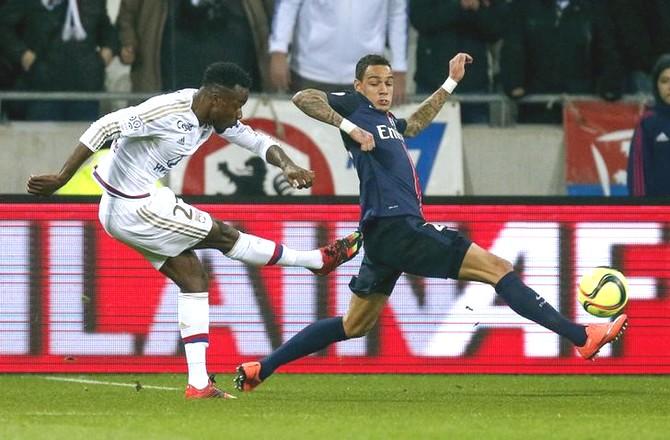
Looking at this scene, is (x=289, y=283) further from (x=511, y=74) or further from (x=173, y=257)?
(x=511, y=74)

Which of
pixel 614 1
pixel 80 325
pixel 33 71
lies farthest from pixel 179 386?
pixel 614 1

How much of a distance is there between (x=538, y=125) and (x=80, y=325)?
16.0 ft

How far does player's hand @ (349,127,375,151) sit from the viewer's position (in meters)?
10.3

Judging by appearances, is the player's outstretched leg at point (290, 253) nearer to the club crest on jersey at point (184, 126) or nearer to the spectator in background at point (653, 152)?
the club crest on jersey at point (184, 126)

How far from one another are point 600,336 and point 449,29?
17.3 feet

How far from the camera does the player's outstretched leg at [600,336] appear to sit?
10.2 metres

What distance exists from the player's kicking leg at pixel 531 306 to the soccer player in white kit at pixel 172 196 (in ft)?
2.59

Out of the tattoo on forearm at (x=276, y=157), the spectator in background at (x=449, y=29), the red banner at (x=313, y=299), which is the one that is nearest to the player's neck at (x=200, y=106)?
the tattoo on forearm at (x=276, y=157)

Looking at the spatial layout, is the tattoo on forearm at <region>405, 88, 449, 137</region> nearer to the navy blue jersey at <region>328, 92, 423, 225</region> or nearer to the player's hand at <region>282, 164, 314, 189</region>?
the navy blue jersey at <region>328, 92, 423, 225</region>

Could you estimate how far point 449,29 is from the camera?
49.2 feet

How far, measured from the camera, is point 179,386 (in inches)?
465

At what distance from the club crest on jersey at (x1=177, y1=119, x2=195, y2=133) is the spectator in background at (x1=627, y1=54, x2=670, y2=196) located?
4184mm

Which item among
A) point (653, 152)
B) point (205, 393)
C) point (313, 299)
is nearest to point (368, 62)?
point (205, 393)

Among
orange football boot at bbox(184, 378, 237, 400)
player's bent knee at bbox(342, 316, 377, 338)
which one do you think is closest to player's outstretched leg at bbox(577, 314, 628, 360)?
player's bent knee at bbox(342, 316, 377, 338)
